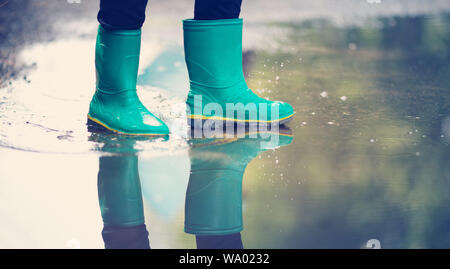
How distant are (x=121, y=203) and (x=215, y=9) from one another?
0.72 meters

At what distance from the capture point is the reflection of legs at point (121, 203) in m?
1.15

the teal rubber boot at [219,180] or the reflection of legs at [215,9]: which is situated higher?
the reflection of legs at [215,9]

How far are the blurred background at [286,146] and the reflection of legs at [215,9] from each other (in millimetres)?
325

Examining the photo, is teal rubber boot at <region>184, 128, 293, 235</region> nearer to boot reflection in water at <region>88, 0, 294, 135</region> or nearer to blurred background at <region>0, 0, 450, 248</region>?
blurred background at <region>0, 0, 450, 248</region>

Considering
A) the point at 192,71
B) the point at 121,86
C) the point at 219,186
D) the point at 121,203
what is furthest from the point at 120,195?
the point at 192,71

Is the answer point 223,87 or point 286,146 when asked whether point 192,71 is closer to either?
point 223,87

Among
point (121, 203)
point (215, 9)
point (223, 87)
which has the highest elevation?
point (215, 9)

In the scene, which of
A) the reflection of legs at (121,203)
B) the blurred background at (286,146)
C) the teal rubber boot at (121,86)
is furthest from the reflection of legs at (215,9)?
the reflection of legs at (121,203)

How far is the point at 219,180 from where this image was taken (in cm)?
142

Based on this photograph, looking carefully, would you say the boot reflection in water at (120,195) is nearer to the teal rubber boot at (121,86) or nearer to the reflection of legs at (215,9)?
the teal rubber boot at (121,86)

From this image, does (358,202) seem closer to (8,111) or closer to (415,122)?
(415,122)

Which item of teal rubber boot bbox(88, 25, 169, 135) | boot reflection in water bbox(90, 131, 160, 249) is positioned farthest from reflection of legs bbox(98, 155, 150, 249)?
teal rubber boot bbox(88, 25, 169, 135)
